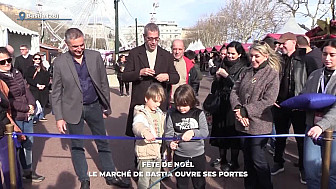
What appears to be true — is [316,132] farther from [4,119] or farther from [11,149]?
[4,119]

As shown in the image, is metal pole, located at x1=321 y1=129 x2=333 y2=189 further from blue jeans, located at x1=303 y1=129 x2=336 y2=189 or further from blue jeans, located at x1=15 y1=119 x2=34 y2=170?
blue jeans, located at x1=15 y1=119 x2=34 y2=170

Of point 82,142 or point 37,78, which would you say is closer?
point 82,142

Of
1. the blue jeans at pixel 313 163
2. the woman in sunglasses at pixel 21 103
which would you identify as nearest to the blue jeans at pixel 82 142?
the woman in sunglasses at pixel 21 103

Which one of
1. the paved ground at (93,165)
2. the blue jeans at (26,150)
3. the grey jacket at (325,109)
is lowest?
the paved ground at (93,165)

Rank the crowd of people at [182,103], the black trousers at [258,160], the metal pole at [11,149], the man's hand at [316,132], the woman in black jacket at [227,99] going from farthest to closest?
the woman in black jacket at [227,99]
the black trousers at [258,160]
the crowd of people at [182,103]
the man's hand at [316,132]
the metal pole at [11,149]

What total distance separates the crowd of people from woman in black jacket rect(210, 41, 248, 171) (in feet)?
0.05

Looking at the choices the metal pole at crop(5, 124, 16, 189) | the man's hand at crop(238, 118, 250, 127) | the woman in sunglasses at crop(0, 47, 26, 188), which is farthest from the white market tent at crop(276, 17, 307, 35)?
the metal pole at crop(5, 124, 16, 189)

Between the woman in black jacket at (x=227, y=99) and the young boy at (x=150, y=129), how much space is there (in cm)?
144

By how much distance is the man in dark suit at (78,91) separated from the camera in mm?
3781

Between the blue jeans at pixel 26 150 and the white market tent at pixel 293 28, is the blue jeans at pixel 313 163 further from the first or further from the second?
the white market tent at pixel 293 28

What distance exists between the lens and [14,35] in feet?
41.5

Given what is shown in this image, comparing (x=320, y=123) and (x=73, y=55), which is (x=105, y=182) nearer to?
(x=73, y=55)

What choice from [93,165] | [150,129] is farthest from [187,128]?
[93,165]

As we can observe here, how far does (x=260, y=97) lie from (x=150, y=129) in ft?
3.93
